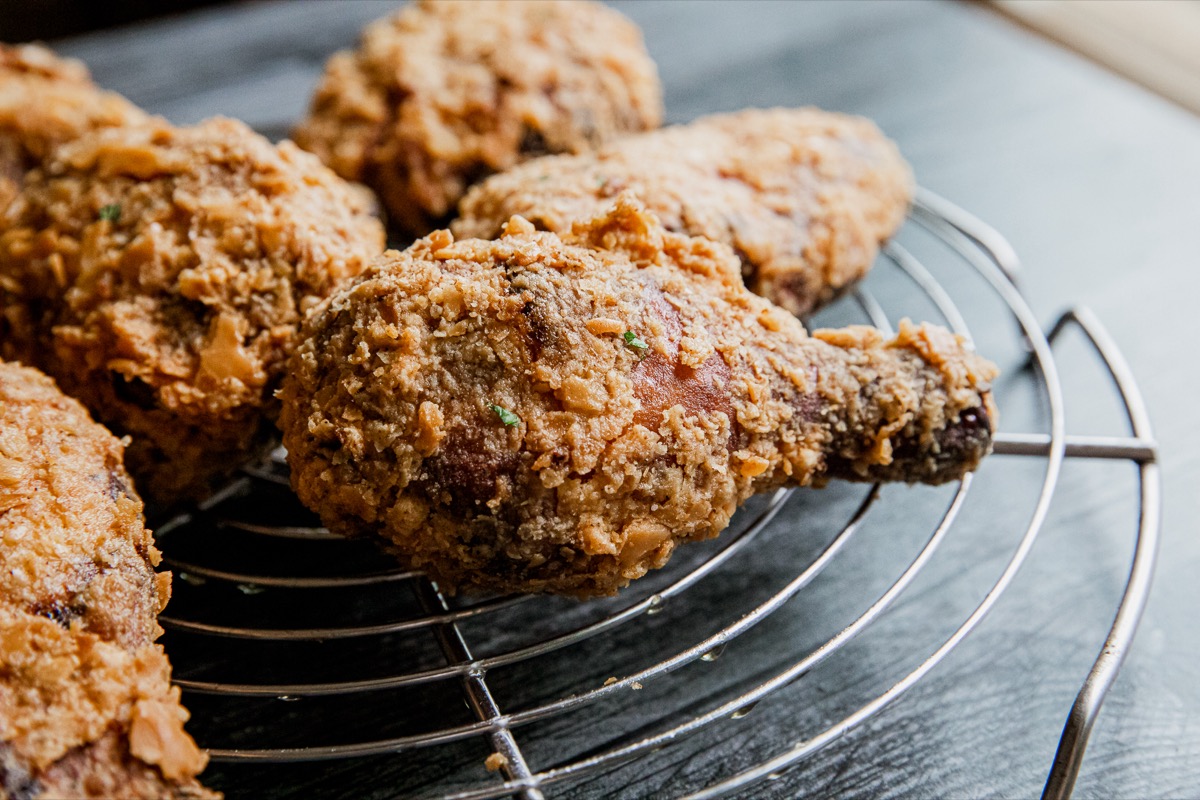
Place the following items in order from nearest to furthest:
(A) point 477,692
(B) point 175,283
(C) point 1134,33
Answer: (A) point 477,692 → (B) point 175,283 → (C) point 1134,33

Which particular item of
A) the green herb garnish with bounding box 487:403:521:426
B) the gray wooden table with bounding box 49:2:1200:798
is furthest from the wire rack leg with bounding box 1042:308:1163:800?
the green herb garnish with bounding box 487:403:521:426

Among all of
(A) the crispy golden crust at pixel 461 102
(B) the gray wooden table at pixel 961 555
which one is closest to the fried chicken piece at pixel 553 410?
(B) the gray wooden table at pixel 961 555

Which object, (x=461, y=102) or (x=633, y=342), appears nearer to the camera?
(x=633, y=342)

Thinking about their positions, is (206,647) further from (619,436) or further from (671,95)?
(671,95)

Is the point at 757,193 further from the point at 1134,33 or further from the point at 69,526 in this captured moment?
the point at 1134,33

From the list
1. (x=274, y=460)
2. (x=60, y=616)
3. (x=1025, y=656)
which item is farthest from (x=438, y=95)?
(x=1025, y=656)

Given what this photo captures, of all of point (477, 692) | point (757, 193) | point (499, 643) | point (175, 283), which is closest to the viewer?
point (477, 692)

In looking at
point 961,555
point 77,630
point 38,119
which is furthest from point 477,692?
point 38,119

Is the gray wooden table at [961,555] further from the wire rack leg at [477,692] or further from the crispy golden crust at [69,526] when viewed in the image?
the crispy golden crust at [69,526]
